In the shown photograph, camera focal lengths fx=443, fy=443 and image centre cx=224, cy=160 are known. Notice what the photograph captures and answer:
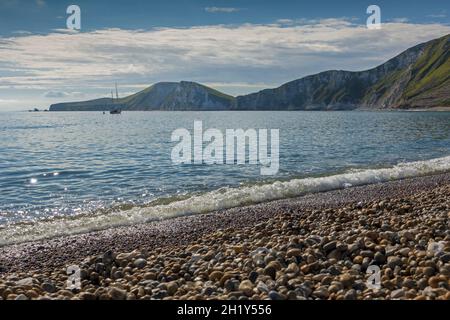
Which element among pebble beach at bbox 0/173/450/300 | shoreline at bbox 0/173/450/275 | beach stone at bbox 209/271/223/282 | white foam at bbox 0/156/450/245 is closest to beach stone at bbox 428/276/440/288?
pebble beach at bbox 0/173/450/300

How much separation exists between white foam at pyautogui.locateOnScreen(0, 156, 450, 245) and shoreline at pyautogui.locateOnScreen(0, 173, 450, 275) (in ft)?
2.34

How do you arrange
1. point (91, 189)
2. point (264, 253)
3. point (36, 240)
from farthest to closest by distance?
point (91, 189)
point (36, 240)
point (264, 253)

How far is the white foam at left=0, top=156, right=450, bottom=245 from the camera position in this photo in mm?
16156

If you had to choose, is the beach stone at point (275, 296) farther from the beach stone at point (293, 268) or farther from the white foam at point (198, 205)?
the white foam at point (198, 205)

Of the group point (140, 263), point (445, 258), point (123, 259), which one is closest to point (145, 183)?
point (123, 259)

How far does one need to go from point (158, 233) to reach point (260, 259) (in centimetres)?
623

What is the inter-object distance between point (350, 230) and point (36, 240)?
408 inches

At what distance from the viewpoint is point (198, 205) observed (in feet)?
64.4

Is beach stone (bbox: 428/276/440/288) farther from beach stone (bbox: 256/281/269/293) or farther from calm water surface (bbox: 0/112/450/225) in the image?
calm water surface (bbox: 0/112/450/225)

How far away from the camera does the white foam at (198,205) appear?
16156mm

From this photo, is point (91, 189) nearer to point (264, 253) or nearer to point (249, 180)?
point (249, 180)

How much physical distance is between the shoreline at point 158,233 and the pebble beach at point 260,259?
41 millimetres
